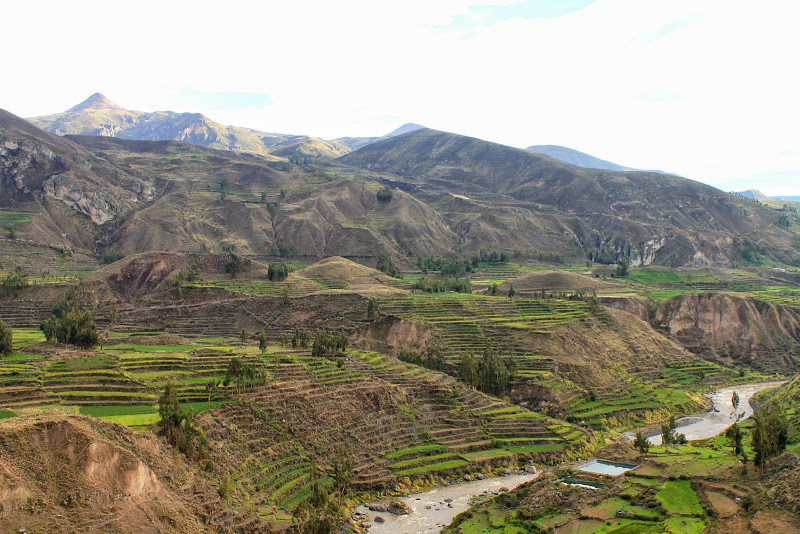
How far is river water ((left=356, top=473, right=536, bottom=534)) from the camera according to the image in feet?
156

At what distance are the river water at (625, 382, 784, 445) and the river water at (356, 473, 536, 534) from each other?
23190 millimetres

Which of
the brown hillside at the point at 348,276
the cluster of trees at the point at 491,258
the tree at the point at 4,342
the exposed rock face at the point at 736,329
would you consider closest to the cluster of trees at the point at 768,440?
the exposed rock face at the point at 736,329

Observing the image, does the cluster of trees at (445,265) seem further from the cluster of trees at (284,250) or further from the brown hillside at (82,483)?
the brown hillside at (82,483)

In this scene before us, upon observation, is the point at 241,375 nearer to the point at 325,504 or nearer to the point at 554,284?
the point at 325,504

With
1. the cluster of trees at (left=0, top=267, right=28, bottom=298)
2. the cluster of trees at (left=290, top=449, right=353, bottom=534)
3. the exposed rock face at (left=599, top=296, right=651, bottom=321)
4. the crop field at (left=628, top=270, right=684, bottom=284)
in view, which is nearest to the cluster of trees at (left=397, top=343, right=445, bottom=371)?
the cluster of trees at (left=290, top=449, right=353, bottom=534)

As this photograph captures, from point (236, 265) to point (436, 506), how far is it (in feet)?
263

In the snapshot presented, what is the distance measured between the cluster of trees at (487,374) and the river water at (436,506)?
19.6 m

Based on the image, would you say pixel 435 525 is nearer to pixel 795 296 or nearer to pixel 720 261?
pixel 795 296

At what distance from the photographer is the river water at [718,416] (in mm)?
73938

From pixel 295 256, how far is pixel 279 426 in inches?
4765

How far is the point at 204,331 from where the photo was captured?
3883 inches

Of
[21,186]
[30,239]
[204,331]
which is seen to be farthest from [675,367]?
[21,186]

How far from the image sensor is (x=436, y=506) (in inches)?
2031

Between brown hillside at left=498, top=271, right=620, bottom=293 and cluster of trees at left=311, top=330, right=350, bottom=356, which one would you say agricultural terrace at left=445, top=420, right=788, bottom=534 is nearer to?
cluster of trees at left=311, top=330, right=350, bottom=356
